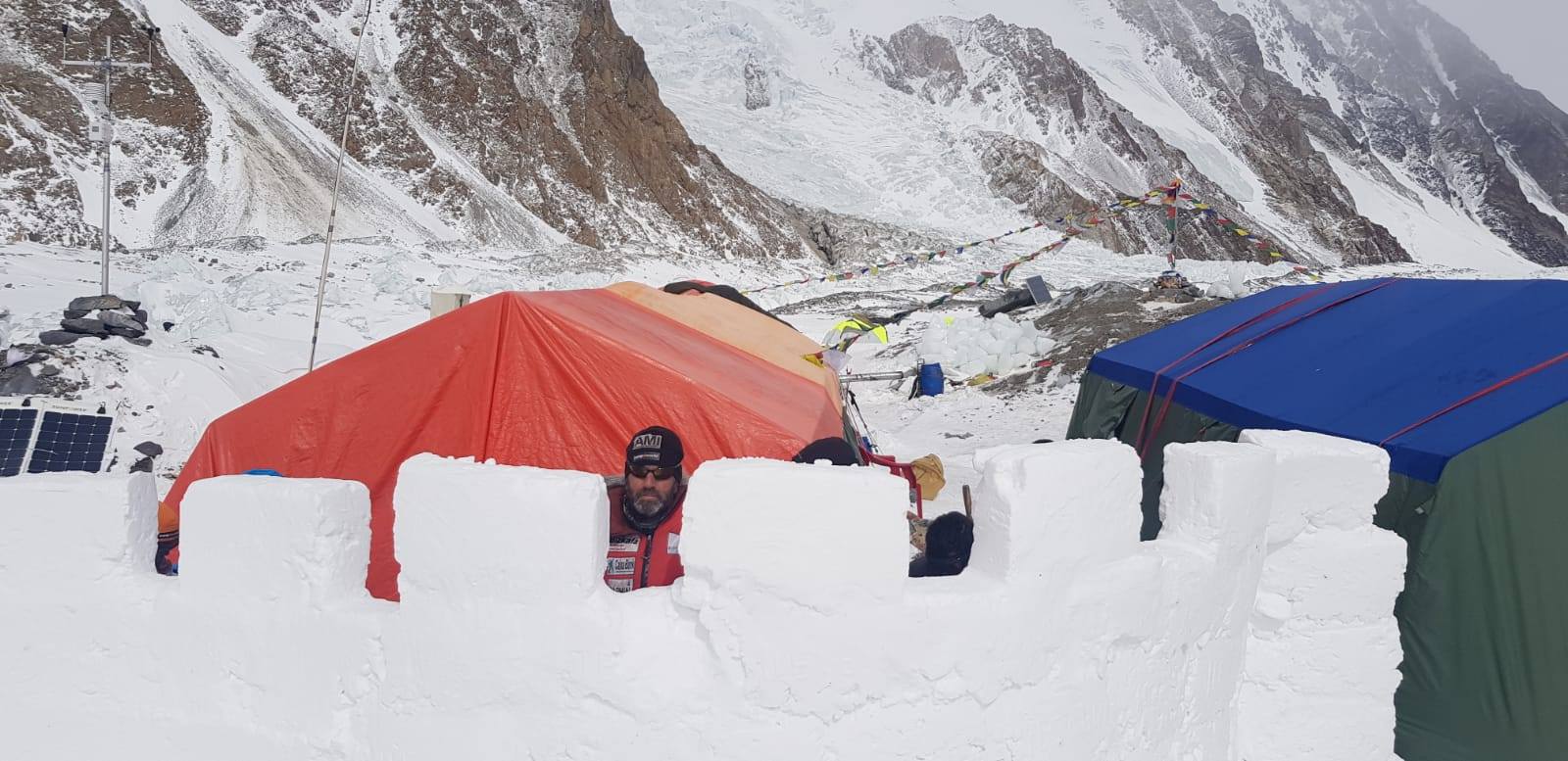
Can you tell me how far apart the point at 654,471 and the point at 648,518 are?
161 millimetres

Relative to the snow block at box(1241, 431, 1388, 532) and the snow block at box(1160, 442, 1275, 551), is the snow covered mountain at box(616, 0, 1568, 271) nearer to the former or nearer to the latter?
the snow block at box(1241, 431, 1388, 532)

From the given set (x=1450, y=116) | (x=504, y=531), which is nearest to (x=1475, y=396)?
(x=504, y=531)

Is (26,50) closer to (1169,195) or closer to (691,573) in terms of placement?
(1169,195)

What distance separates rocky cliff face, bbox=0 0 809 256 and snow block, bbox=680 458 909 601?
74.2 feet

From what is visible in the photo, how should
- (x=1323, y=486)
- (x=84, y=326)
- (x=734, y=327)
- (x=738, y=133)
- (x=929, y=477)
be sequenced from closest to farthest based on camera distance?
1. (x=1323, y=486)
2. (x=929, y=477)
3. (x=84, y=326)
4. (x=734, y=327)
5. (x=738, y=133)

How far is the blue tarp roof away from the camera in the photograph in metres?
3.52

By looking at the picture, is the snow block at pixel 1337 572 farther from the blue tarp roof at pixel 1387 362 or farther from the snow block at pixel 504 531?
the snow block at pixel 504 531

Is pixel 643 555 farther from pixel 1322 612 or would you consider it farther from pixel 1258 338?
pixel 1258 338

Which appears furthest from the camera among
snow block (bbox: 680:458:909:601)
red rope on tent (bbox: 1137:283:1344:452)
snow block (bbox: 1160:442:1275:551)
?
red rope on tent (bbox: 1137:283:1344:452)

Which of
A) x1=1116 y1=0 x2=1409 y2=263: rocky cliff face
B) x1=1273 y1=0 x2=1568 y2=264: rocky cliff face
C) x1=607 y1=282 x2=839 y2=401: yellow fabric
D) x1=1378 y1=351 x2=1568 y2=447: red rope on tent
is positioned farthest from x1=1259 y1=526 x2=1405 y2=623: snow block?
x1=1273 y1=0 x2=1568 y2=264: rocky cliff face

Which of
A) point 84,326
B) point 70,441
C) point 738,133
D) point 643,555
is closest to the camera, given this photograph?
point 643,555

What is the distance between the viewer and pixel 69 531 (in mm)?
2273

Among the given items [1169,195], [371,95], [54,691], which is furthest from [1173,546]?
[371,95]

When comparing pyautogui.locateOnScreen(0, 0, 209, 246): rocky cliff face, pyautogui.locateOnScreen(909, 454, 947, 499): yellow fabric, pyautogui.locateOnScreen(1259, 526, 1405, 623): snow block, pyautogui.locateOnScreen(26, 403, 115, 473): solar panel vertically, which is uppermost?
pyautogui.locateOnScreen(0, 0, 209, 246): rocky cliff face
